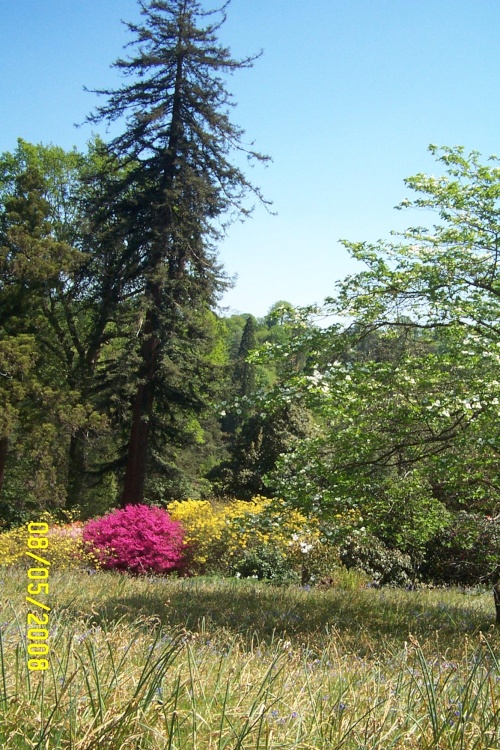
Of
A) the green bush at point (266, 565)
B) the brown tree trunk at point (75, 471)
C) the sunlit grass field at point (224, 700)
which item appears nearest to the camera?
the sunlit grass field at point (224, 700)

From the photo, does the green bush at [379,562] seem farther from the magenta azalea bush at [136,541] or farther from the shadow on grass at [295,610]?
the magenta azalea bush at [136,541]

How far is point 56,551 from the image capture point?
11.6 metres

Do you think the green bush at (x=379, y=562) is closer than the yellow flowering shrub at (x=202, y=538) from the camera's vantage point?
Yes

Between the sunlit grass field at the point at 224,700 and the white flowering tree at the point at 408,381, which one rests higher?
the white flowering tree at the point at 408,381

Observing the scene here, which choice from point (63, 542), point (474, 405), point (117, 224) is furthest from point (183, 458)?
point (474, 405)

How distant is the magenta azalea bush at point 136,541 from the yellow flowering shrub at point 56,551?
0.21 m

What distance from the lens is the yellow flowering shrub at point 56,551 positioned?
453 inches

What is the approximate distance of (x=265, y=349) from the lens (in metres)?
7.00

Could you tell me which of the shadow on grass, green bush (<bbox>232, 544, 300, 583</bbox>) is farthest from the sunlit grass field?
green bush (<bbox>232, 544, 300, 583</bbox>)

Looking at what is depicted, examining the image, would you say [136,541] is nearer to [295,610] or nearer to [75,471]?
[295,610]

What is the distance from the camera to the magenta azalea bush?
12.0 m

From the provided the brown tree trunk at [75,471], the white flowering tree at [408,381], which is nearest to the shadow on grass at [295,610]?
the white flowering tree at [408,381]

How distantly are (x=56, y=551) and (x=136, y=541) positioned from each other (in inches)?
59.4

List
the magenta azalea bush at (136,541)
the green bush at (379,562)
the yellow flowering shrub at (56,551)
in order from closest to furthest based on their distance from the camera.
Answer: the yellow flowering shrub at (56,551)
the magenta azalea bush at (136,541)
the green bush at (379,562)
